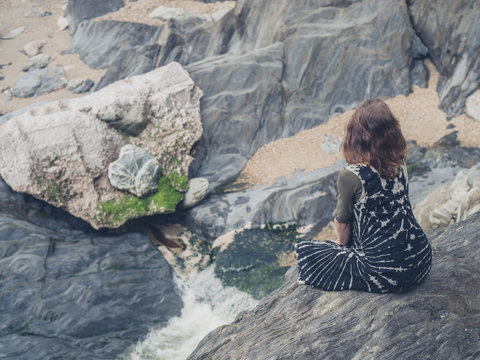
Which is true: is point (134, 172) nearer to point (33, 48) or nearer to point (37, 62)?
point (37, 62)

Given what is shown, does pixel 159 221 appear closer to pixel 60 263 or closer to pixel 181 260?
pixel 181 260

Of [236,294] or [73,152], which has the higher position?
[73,152]

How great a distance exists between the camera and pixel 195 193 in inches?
381

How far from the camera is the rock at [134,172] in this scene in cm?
904

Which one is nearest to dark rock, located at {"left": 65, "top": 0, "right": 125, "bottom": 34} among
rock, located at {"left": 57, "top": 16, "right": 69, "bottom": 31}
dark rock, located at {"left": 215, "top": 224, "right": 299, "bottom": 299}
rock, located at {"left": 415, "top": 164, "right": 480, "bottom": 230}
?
rock, located at {"left": 57, "top": 16, "right": 69, "bottom": 31}

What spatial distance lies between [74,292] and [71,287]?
113 millimetres

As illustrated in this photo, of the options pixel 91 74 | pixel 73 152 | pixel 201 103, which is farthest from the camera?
pixel 91 74

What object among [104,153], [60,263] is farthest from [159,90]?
[60,263]

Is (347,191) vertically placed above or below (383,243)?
above

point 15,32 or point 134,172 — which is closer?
point 134,172

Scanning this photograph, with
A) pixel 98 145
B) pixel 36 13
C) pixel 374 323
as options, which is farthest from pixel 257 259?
pixel 36 13

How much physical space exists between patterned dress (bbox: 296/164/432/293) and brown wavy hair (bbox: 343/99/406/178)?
77 mm

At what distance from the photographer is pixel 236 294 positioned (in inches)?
323

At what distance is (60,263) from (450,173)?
8219mm
